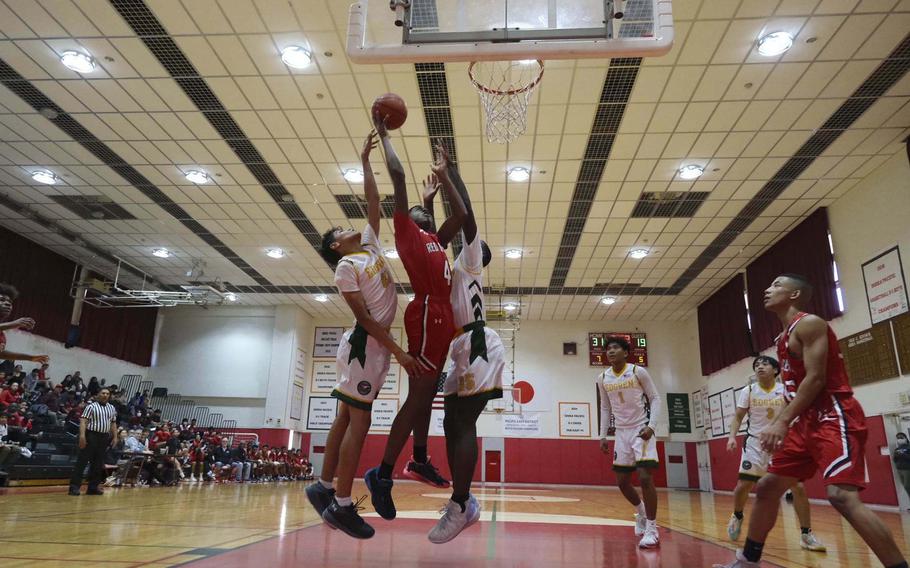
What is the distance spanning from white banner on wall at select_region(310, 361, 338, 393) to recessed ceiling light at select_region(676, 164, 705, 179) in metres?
13.7

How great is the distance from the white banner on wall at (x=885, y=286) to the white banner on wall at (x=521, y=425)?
1114 centimetres

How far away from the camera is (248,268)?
16266 mm

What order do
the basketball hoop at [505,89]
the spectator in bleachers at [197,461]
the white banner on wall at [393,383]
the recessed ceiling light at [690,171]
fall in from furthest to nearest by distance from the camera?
the white banner on wall at [393,383] < the spectator in bleachers at [197,461] < the recessed ceiling light at [690,171] < the basketball hoop at [505,89]

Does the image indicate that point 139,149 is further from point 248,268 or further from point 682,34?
point 682,34

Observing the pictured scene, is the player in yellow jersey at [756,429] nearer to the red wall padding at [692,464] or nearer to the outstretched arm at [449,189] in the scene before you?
the outstretched arm at [449,189]

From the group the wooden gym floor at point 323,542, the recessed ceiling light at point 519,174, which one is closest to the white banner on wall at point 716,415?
the recessed ceiling light at point 519,174

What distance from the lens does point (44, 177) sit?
11.5 metres

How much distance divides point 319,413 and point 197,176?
11.0 m

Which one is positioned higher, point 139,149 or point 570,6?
point 139,149

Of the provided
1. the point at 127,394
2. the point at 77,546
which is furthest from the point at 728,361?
the point at 127,394

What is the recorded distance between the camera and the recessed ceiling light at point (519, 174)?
10.4m

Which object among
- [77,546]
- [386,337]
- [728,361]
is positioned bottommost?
[77,546]

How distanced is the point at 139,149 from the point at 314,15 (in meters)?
5.08

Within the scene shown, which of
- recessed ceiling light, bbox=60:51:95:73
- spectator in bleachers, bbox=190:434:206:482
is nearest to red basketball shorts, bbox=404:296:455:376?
recessed ceiling light, bbox=60:51:95:73
